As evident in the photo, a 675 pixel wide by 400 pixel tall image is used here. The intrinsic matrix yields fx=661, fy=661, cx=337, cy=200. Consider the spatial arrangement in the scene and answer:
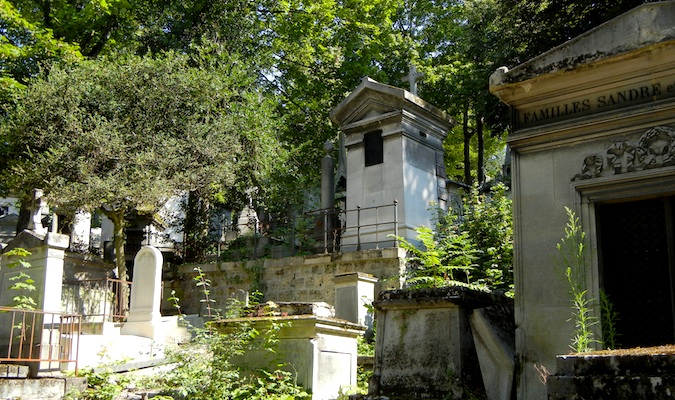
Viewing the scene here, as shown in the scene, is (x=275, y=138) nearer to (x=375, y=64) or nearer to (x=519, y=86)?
(x=375, y=64)

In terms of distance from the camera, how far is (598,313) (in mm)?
5191

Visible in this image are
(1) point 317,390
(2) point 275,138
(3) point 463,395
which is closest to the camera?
(3) point 463,395

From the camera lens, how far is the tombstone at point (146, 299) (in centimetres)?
1248

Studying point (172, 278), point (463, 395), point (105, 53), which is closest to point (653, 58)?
point (463, 395)

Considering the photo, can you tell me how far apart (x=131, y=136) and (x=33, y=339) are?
878 cm

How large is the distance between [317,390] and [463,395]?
104 inches

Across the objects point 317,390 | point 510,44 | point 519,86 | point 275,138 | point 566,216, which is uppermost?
point 510,44

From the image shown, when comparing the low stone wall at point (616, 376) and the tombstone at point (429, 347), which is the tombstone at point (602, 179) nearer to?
the tombstone at point (429, 347)

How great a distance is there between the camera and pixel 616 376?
2746 mm

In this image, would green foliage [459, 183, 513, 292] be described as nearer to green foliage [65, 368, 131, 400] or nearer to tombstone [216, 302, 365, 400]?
tombstone [216, 302, 365, 400]

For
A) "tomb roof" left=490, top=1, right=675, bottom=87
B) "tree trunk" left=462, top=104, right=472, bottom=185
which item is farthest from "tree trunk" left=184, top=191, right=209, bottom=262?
"tomb roof" left=490, top=1, right=675, bottom=87

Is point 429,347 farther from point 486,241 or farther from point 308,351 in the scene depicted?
point 486,241

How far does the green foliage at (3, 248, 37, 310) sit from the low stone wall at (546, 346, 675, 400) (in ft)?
25.6

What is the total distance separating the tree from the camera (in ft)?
51.0
